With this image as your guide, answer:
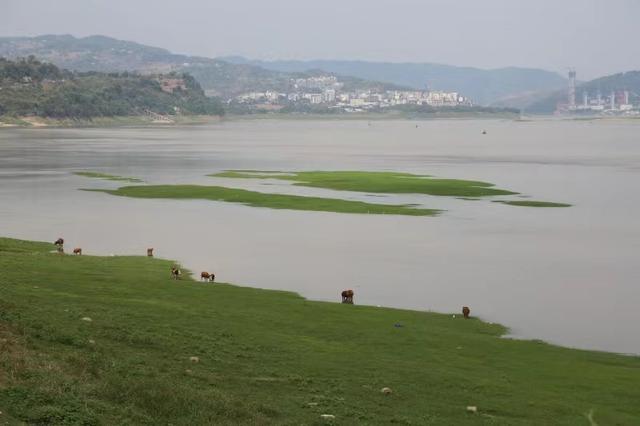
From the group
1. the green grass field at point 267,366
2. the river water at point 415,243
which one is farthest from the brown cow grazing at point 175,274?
the green grass field at point 267,366

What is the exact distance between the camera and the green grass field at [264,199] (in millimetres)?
60625

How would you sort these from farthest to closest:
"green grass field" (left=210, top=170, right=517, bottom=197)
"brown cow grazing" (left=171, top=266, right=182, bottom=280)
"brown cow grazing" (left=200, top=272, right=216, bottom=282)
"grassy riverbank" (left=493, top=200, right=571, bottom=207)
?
"green grass field" (left=210, top=170, right=517, bottom=197), "grassy riverbank" (left=493, top=200, right=571, bottom=207), "brown cow grazing" (left=200, top=272, right=216, bottom=282), "brown cow grazing" (left=171, top=266, right=182, bottom=280)

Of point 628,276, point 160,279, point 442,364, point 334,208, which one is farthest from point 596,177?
point 442,364

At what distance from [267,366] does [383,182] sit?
60.0 m

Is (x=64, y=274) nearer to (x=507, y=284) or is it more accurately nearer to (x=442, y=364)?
(x=442, y=364)

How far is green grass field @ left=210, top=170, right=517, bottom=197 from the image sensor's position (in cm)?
7388

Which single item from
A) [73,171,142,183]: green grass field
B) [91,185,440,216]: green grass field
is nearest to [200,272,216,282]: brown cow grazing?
[91,185,440,216]: green grass field

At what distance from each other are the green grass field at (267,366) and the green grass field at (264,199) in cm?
3061

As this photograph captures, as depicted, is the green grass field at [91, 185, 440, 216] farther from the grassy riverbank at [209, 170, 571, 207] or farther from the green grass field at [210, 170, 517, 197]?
the green grass field at [210, 170, 517, 197]

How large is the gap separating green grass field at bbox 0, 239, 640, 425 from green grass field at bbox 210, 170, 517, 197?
1769 inches

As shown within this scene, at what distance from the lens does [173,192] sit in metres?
71.3

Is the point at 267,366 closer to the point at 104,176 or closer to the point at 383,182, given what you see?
the point at 383,182

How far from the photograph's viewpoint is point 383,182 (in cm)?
7975

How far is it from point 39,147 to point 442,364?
12562 centimetres
